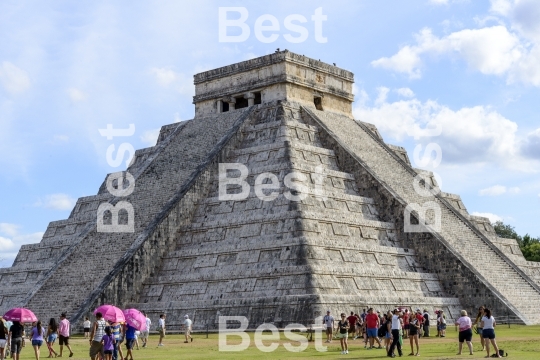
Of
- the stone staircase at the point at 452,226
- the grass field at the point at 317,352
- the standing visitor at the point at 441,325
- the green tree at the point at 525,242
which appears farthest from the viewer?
the green tree at the point at 525,242

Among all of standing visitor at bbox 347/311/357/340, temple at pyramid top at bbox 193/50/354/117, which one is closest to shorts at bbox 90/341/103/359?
standing visitor at bbox 347/311/357/340

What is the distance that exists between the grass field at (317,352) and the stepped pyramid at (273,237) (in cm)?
193

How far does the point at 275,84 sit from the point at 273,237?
965cm

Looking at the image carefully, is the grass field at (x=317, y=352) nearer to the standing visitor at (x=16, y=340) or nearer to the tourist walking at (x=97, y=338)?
the standing visitor at (x=16, y=340)

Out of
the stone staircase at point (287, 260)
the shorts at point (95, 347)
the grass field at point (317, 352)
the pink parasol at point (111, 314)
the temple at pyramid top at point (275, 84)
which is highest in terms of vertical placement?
the temple at pyramid top at point (275, 84)

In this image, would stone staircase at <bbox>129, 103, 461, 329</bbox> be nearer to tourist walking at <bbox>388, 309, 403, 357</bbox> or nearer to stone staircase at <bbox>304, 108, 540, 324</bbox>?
stone staircase at <bbox>304, 108, 540, 324</bbox>

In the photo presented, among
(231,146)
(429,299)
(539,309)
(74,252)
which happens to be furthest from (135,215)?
(539,309)

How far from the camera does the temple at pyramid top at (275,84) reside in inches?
1284

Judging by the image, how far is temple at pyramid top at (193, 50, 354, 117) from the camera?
32.6 metres

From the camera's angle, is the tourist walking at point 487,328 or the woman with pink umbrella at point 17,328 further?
the tourist walking at point 487,328

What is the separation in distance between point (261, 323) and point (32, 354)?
6134 millimetres

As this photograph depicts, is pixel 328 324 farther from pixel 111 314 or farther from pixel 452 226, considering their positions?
pixel 452 226

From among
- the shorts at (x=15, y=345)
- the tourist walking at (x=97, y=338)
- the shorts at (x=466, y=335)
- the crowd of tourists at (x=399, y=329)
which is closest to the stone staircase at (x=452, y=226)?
the crowd of tourists at (x=399, y=329)

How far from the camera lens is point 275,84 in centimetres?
3266
